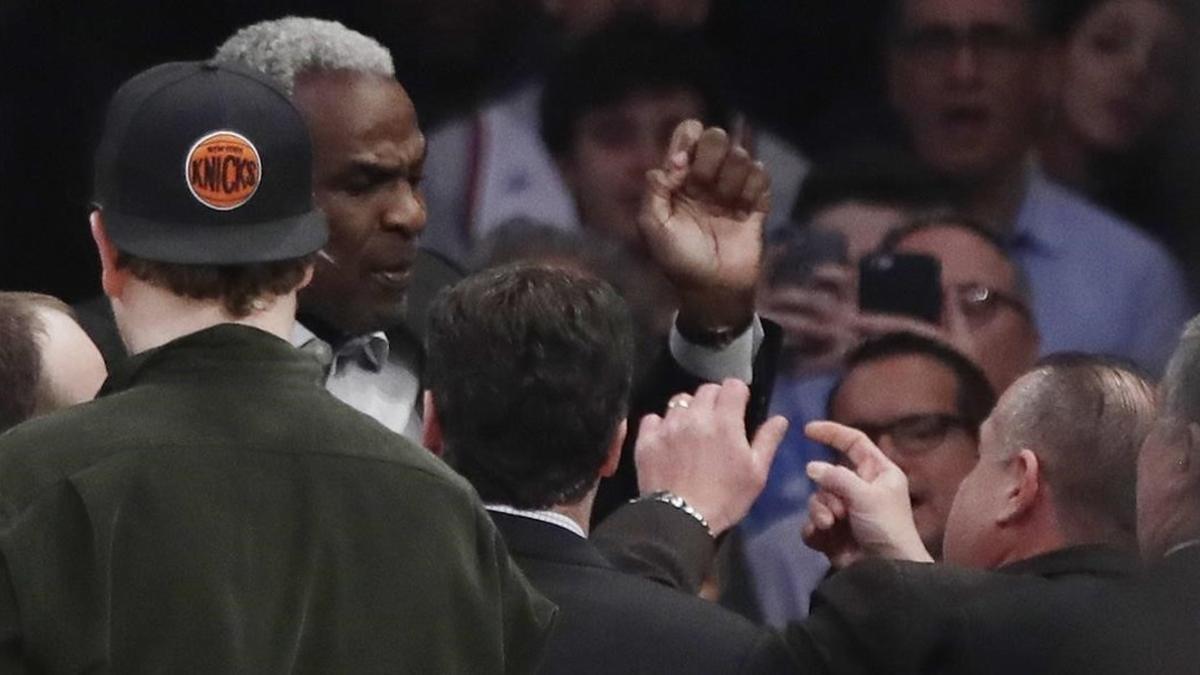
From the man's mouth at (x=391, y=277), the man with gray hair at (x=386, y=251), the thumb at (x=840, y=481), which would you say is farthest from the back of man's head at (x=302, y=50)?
the thumb at (x=840, y=481)

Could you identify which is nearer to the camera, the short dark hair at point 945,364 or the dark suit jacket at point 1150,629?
the dark suit jacket at point 1150,629

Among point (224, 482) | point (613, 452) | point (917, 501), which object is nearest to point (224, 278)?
point (224, 482)

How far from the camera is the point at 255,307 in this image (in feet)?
6.24

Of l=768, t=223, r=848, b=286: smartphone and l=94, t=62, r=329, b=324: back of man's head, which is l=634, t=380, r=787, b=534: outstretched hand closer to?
l=94, t=62, r=329, b=324: back of man's head

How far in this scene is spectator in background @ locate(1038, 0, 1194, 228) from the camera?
3482 mm

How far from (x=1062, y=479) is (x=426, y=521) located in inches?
31.0

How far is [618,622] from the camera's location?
2.17m

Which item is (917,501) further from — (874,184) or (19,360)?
(19,360)

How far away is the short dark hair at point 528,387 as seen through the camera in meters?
2.23

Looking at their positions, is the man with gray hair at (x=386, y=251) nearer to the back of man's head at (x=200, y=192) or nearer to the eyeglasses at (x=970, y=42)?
the eyeglasses at (x=970, y=42)

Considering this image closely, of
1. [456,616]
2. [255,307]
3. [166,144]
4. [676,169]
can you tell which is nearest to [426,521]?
[456,616]

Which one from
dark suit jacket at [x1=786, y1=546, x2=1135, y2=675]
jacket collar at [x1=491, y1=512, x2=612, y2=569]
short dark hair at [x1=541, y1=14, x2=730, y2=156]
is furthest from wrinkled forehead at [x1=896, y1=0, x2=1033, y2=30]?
jacket collar at [x1=491, y1=512, x2=612, y2=569]

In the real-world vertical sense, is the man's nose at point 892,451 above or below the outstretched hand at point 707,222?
below

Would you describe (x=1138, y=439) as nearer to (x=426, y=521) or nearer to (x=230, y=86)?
(x=426, y=521)
